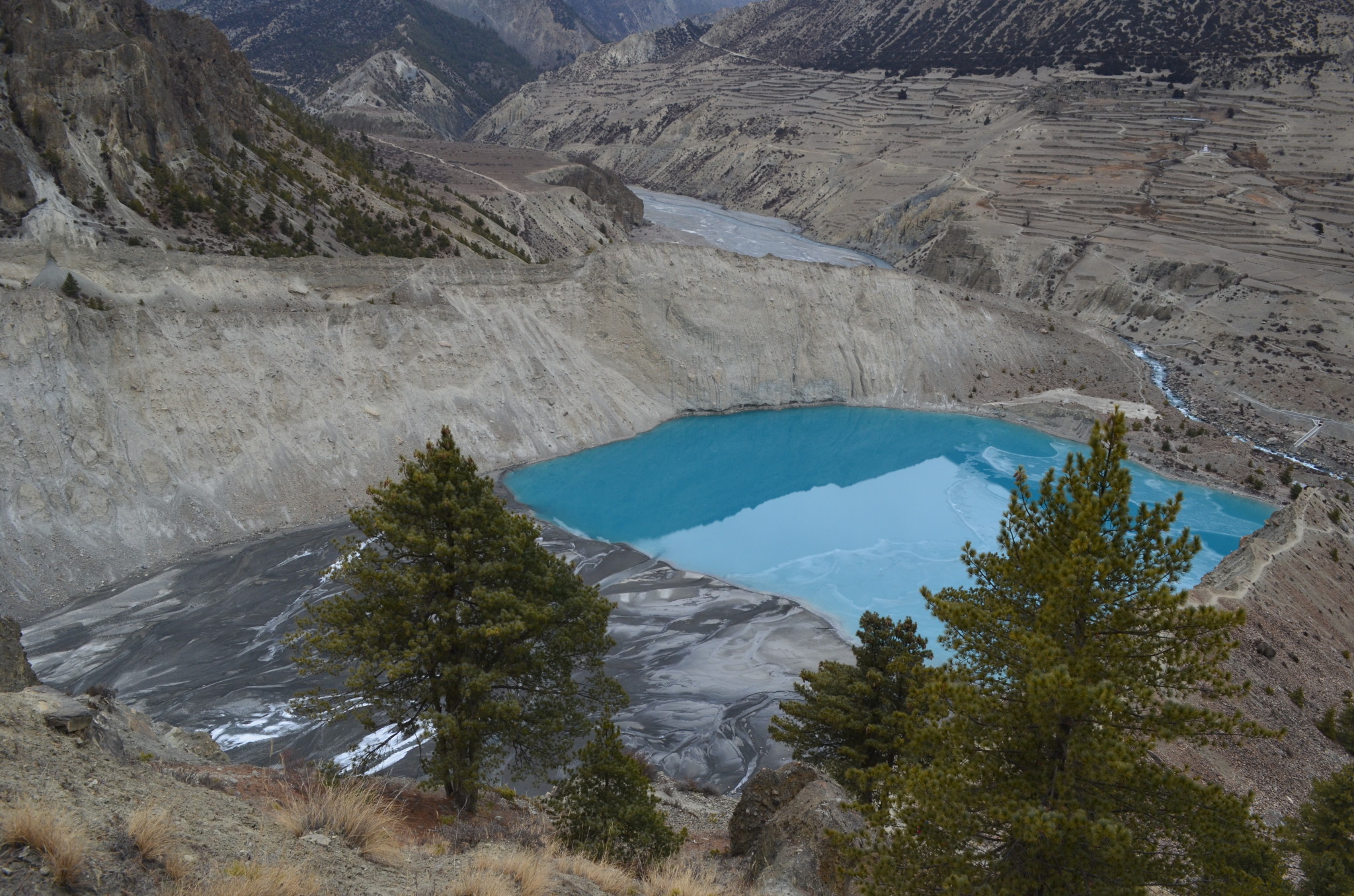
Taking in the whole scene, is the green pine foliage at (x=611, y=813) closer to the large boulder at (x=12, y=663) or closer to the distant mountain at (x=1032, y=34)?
the large boulder at (x=12, y=663)

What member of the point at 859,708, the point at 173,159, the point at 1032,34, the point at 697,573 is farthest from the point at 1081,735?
the point at 1032,34

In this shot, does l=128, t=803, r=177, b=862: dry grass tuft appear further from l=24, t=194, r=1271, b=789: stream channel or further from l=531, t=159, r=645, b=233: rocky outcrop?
l=531, t=159, r=645, b=233: rocky outcrop

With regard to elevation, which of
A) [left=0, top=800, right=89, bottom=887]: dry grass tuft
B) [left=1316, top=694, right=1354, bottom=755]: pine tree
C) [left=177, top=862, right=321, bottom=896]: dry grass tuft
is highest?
[left=0, top=800, right=89, bottom=887]: dry grass tuft

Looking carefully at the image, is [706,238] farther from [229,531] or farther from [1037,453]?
[229,531]

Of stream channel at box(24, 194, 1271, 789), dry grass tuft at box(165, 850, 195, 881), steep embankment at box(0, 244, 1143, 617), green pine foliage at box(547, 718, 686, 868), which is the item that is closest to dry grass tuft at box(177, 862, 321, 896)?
dry grass tuft at box(165, 850, 195, 881)

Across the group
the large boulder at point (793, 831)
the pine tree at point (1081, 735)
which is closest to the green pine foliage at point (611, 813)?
the large boulder at point (793, 831)

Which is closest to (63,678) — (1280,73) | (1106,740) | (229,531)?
(229,531)

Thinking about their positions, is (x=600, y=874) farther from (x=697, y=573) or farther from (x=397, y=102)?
(x=397, y=102)
